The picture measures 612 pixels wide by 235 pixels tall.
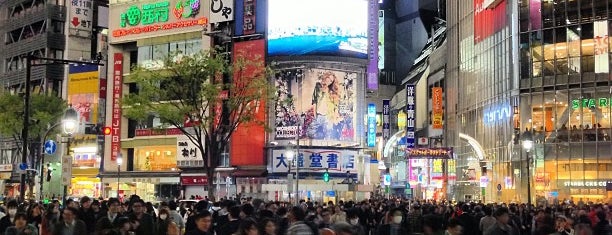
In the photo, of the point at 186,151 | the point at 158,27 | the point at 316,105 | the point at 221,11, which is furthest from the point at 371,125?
the point at 158,27

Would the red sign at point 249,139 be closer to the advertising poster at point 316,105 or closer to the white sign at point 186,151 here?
the advertising poster at point 316,105

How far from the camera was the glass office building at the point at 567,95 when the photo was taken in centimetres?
4697

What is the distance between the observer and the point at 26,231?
11.1m

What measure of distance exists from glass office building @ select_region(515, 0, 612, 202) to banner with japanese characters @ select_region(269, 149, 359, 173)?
13.2 metres

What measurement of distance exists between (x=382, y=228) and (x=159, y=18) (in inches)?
2166

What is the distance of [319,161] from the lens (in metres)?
57.9

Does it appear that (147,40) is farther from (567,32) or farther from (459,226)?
(459,226)

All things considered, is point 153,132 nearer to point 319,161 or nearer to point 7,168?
point 7,168

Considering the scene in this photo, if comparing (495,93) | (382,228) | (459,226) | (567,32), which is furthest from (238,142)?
(459,226)

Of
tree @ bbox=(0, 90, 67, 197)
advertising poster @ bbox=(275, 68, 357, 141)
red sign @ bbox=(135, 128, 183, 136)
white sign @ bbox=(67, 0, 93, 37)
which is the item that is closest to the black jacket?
tree @ bbox=(0, 90, 67, 197)

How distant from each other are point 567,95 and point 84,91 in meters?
42.4

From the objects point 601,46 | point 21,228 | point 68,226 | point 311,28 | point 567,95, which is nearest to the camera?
point 21,228

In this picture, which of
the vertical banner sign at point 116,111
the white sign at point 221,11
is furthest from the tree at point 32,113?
the white sign at point 221,11

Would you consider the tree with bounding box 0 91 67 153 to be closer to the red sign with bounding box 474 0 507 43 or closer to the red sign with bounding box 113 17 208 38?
the red sign with bounding box 113 17 208 38
